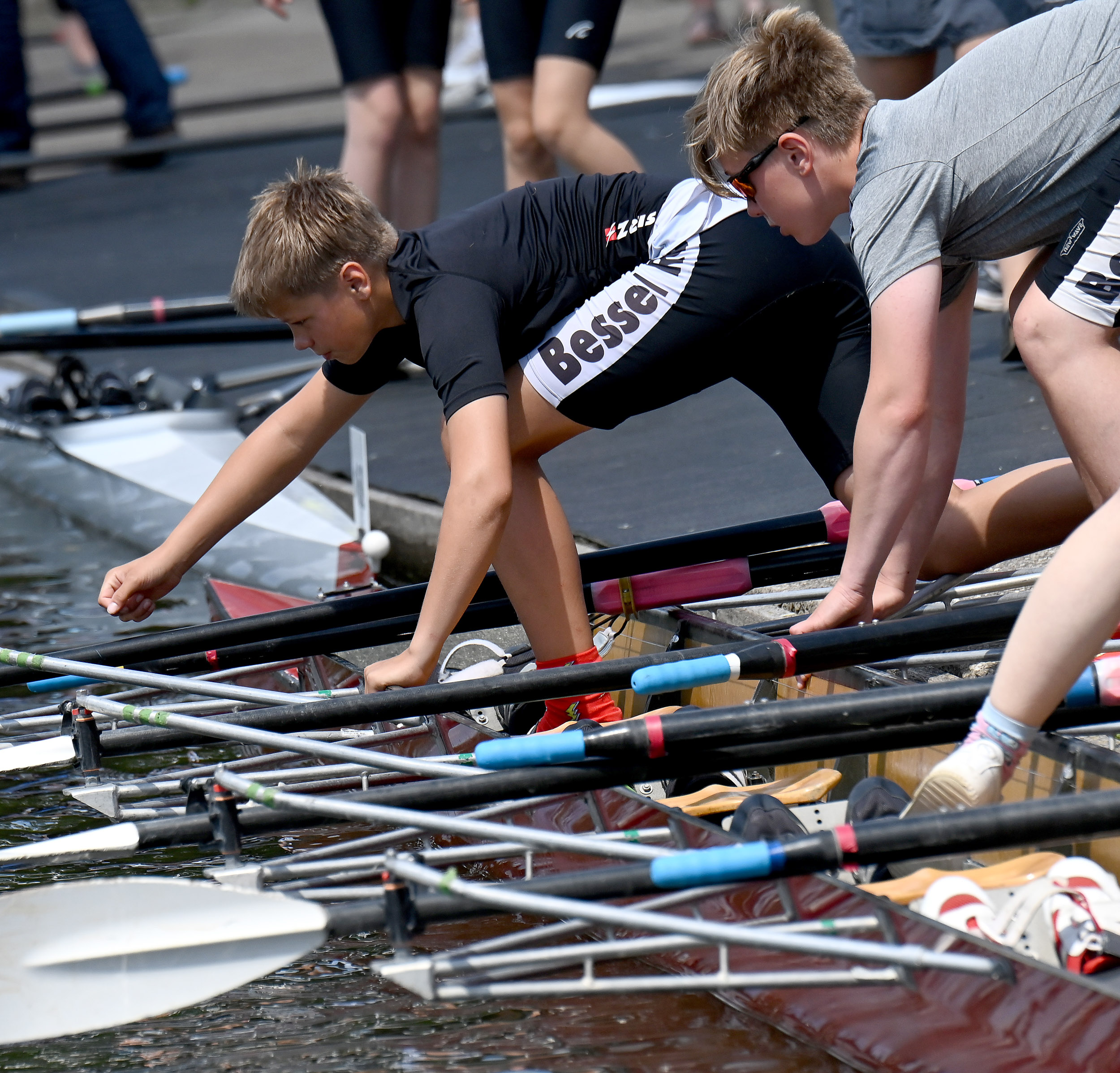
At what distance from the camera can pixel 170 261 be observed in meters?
8.17

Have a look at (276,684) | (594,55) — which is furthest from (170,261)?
(276,684)

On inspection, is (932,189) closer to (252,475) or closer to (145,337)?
(252,475)

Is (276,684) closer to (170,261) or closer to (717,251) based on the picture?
(717,251)

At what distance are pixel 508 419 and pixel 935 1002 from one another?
53.6 inches

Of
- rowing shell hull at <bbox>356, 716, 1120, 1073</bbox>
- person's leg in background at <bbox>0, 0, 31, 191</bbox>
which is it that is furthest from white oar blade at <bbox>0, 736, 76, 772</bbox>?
person's leg in background at <bbox>0, 0, 31, 191</bbox>

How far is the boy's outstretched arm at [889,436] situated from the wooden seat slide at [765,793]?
10.5 inches

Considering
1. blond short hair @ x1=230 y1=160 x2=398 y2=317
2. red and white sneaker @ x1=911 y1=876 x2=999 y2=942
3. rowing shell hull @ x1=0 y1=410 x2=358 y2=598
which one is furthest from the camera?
rowing shell hull @ x1=0 y1=410 x2=358 y2=598

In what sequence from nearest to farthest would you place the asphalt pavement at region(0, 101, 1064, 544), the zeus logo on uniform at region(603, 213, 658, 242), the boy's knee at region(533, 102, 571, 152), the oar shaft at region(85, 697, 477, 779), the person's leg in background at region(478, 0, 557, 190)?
the oar shaft at region(85, 697, 477, 779), the zeus logo on uniform at region(603, 213, 658, 242), the asphalt pavement at region(0, 101, 1064, 544), the boy's knee at region(533, 102, 571, 152), the person's leg in background at region(478, 0, 557, 190)

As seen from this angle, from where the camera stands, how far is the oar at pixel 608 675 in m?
2.21

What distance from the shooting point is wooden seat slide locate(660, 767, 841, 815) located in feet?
8.39

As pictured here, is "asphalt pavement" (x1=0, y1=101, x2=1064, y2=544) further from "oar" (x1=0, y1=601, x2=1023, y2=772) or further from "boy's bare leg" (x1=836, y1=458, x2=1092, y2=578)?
"oar" (x1=0, y1=601, x2=1023, y2=772)

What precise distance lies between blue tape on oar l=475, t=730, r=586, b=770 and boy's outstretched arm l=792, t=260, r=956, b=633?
0.61 m

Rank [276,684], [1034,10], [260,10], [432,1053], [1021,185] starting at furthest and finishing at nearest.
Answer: [260,10], [1034,10], [276,684], [1021,185], [432,1053]

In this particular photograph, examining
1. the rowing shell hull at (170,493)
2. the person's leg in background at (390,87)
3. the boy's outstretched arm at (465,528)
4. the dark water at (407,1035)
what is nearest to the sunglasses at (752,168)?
the boy's outstretched arm at (465,528)
